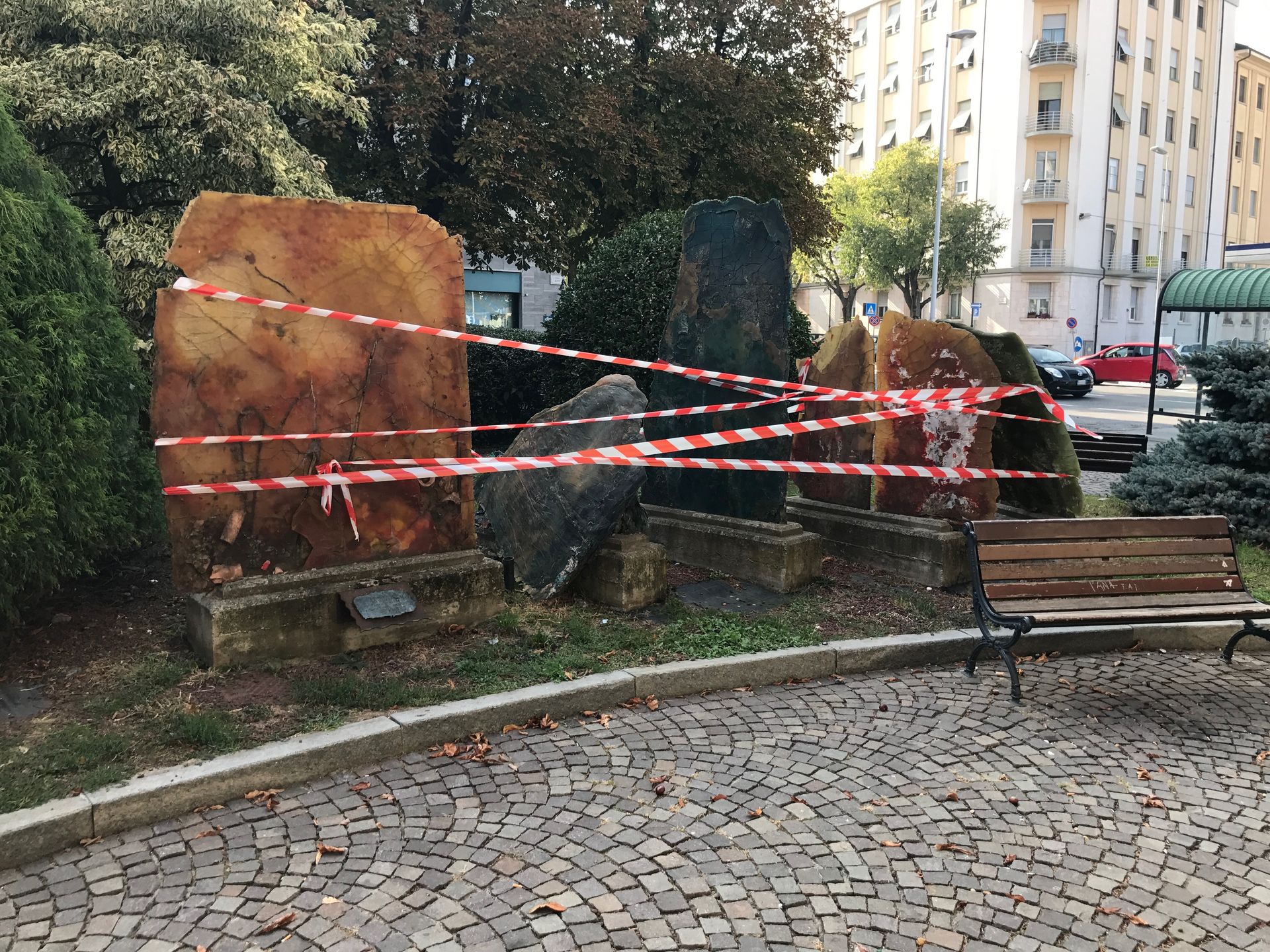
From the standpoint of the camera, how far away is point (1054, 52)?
4475 centimetres

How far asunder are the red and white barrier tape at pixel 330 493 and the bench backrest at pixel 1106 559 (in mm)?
3177

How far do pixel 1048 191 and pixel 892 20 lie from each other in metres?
14.7

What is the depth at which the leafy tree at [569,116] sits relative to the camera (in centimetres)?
1520

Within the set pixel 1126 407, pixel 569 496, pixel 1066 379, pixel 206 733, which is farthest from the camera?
pixel 1066 379

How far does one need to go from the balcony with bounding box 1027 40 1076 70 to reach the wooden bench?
4703 centimetres

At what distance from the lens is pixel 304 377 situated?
4750 millimetres

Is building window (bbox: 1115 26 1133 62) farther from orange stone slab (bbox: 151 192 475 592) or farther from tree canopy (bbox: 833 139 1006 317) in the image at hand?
orange stone slab (bbox: 151 192 475 592)

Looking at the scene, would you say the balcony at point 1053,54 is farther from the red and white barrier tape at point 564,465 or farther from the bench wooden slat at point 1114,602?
the bench wooden slat at point 1114,602

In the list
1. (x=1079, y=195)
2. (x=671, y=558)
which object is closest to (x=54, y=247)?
(x=671, y=558)

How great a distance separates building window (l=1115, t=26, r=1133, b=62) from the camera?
1812 inches

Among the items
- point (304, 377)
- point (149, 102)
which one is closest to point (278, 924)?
point (304, 377)

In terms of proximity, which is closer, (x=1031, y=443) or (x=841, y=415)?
(x=841, y=415)

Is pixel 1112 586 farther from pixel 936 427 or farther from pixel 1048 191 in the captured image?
pixel 1048 191

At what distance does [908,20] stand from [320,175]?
160ft
